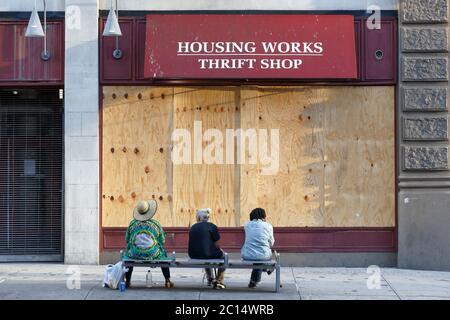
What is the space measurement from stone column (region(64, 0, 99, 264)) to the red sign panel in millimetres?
1173

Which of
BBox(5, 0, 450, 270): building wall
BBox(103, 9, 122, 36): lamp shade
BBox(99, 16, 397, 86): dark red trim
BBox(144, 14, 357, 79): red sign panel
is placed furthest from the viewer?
BBox(99, 16, 397, 86): dark red trim

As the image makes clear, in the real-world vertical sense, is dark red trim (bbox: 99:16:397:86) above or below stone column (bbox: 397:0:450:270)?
above

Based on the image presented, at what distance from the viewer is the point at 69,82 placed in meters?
15.9

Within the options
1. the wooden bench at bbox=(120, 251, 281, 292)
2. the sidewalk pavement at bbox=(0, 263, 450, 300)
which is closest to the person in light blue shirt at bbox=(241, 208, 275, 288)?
the wooden bench at bbox=(120, 251, 281, 292)

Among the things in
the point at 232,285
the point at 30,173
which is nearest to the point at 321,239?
the point at 232,285

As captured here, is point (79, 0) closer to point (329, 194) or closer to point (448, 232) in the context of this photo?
point (329, 194)

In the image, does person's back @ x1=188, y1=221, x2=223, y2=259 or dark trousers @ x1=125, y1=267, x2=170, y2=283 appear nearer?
person's back @ x1=188, y1=221, x2=223, y2=259

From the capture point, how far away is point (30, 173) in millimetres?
16453

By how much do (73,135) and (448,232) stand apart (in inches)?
267

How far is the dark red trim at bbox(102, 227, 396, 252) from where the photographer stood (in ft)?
52.0

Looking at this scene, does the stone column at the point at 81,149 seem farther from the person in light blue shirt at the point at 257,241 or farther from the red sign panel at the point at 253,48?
the person in light blue shirt at the point at 257,241

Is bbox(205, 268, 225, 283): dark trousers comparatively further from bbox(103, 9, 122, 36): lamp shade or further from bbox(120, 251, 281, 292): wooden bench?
bbox(103, 9, 122, 36): lamp shade

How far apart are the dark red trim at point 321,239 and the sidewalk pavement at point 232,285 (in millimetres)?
430
